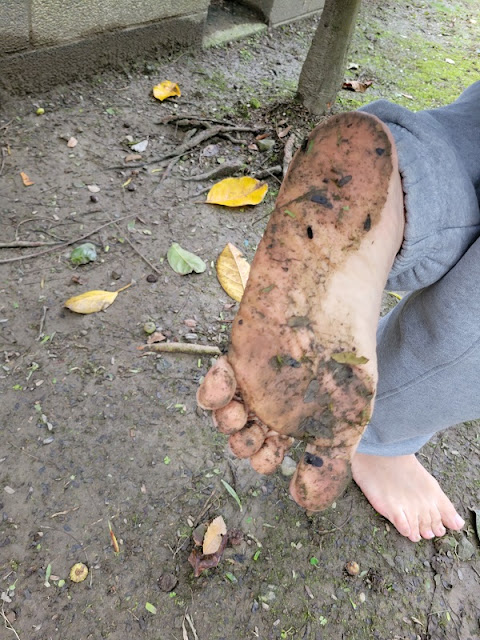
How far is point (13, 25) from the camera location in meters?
2.12

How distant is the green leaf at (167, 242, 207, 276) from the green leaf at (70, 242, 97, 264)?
258 mm

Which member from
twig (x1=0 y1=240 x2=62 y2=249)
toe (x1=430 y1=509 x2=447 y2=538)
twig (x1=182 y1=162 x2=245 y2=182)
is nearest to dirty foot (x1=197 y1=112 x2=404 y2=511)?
toe (x1=430 y1=509 x2=447 y2=538)

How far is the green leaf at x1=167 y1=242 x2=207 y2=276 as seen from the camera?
187 cm

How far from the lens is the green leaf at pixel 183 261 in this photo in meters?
1.87

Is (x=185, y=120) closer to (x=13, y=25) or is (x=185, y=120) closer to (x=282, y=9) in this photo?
(x=13, y=25)

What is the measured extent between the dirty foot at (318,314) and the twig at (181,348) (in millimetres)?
661

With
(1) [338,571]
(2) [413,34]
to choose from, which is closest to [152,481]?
(1) [338,571]

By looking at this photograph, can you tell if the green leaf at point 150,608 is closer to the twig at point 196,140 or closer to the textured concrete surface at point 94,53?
the twig at point 196,140

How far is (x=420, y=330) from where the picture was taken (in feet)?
3.84

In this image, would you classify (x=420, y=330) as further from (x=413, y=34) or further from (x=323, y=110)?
(x=413, y=34)

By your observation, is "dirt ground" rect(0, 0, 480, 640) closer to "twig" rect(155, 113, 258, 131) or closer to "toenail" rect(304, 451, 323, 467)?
"twig" rect(155, 113, 258, 131)

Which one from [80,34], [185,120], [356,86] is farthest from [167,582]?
[356,86]

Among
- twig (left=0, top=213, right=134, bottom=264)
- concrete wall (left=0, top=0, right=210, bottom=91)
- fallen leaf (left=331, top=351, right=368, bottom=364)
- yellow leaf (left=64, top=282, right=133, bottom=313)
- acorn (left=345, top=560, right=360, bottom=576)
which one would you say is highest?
fallen leaf (left=331, top=351, right=368, bottom=364)

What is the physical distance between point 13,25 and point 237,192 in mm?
1085
